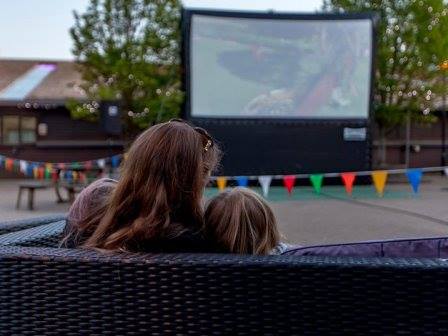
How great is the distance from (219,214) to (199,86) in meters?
12.7

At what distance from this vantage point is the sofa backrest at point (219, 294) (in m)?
1.61

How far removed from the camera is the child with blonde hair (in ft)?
6.07

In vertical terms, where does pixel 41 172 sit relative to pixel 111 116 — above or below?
below

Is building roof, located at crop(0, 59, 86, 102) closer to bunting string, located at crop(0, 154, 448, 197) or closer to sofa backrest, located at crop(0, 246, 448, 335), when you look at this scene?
bunting string, located at crop(0, 154, 448, 197)

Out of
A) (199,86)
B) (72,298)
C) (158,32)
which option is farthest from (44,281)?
(158,32)

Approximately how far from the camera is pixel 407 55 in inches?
725

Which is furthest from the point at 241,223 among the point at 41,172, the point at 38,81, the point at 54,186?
the point at 38,81

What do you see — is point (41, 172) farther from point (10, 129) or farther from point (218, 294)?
point (218, 294)

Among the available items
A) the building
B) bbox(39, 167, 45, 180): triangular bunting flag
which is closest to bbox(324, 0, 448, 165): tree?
the building

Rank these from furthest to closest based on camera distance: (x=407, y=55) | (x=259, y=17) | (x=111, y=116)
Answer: (x=407, y=55), (x=259, y=17), (x=111, y=116)

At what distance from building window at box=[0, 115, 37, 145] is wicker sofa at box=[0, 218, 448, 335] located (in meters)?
20.1

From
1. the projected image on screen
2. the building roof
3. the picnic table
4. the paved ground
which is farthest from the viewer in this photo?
the building roof

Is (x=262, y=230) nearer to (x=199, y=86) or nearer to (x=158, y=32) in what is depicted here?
(x=199, y=86)

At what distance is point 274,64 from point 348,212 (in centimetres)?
613
